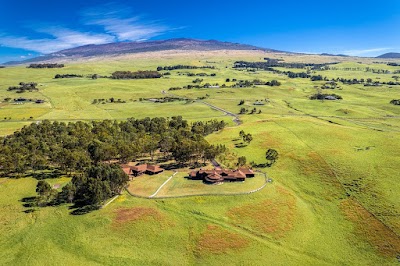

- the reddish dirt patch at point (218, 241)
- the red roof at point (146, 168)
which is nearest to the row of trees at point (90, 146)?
the red roof at point (146, 168)

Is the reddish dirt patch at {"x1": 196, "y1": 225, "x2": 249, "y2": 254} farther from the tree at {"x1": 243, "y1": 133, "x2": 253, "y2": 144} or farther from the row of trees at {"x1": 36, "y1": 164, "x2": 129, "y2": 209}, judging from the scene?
the tree at {"x1": 243, "y1": 133, "x2": 253, "y2": 144}

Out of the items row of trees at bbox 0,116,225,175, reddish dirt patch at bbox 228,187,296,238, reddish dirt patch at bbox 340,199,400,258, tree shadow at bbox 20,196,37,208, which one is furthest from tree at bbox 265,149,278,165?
tree shadow at bbox 20,196,37,208

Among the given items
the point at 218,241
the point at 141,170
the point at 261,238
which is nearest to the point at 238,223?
the point at 261,238

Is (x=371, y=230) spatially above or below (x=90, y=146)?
below

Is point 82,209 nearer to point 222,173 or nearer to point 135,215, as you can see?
point 135,215

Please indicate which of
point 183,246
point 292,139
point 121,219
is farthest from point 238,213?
point 292,139
